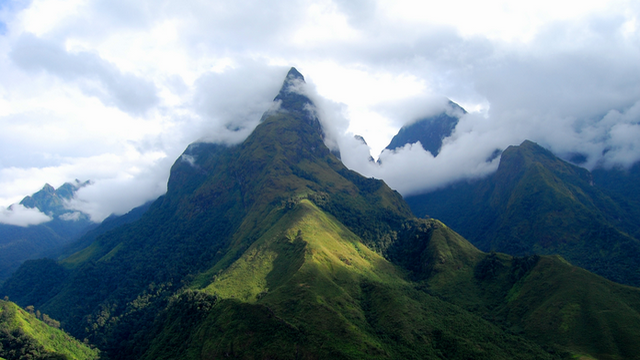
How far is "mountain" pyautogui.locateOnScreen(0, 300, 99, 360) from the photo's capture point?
119688mm

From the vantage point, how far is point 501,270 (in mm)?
185500

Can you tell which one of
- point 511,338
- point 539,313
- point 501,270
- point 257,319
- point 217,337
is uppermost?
point 501,270

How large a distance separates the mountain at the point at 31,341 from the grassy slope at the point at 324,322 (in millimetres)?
33847

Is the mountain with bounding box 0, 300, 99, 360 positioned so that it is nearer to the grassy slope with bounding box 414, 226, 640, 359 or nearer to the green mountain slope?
the green mountain slope

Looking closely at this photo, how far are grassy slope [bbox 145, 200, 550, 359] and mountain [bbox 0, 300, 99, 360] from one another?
33847 mm

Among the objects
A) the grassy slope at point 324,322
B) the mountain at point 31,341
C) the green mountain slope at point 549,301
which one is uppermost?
Result: the green mountain slope at point 549,301

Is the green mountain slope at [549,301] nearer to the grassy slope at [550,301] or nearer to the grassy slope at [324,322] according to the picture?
the grassy slope at [550,301]

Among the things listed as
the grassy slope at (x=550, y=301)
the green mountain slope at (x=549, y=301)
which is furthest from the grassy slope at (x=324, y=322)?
the grassy slope at (x=550, y=301)

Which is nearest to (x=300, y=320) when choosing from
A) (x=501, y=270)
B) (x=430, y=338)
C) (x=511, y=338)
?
(x=430, y=338)

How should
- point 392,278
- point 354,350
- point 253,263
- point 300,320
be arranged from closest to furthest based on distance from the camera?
point 354,350, point 300,320, point 253,263, point 392,278

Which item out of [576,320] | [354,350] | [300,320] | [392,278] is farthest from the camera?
[392,278]

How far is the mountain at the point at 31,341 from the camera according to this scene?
119688 millimetres

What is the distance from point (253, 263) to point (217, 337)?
58578mm

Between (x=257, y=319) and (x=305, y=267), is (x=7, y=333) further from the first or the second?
(x=305, y=267)
